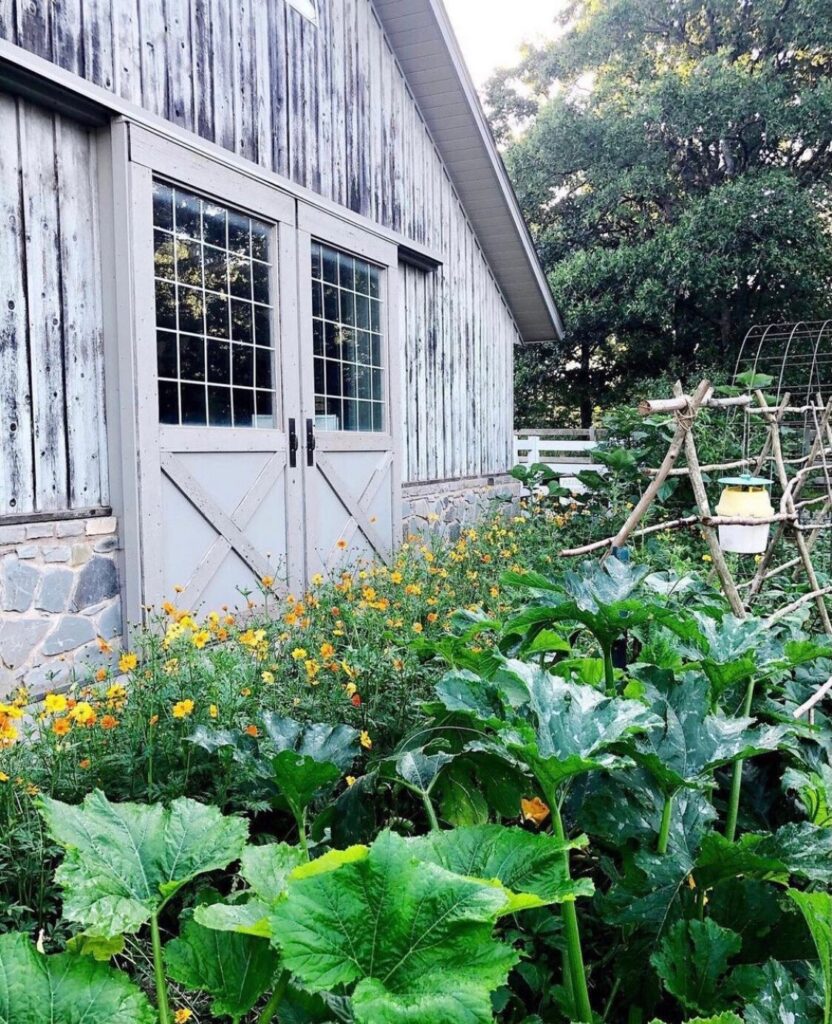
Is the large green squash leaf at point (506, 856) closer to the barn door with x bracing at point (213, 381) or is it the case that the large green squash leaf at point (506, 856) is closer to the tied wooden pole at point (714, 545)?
the tied wooden pole at point (714, 545)

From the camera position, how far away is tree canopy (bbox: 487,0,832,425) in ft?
50.6

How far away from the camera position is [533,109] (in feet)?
65.6

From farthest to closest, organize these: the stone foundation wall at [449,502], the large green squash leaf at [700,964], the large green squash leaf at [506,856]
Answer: the stone foundation wall at [449,502]
the large green squash leaf at [700,964]
the large green squash leaf at [506,856]

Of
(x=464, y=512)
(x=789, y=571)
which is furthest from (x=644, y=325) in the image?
(x=789, y=571)

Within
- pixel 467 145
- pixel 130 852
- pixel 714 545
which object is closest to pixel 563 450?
pixel 467 145

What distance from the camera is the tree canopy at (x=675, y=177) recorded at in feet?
50.6

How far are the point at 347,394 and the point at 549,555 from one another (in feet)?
6.01

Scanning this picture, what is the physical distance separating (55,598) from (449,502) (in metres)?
4.26

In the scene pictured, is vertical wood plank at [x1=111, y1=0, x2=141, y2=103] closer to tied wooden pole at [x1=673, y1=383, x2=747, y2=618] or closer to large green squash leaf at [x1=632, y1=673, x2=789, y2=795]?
tied wooden pole at [x1=673, y1=383, x2=747, y2=618]

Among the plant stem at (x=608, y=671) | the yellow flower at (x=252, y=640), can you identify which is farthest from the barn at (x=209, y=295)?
the plant stem at (x=608, y=671)

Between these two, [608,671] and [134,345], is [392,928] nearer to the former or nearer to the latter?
[608,671]

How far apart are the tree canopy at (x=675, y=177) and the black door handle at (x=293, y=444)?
12350 mm

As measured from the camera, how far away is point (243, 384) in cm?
487

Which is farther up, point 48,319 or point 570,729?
point 48,319
